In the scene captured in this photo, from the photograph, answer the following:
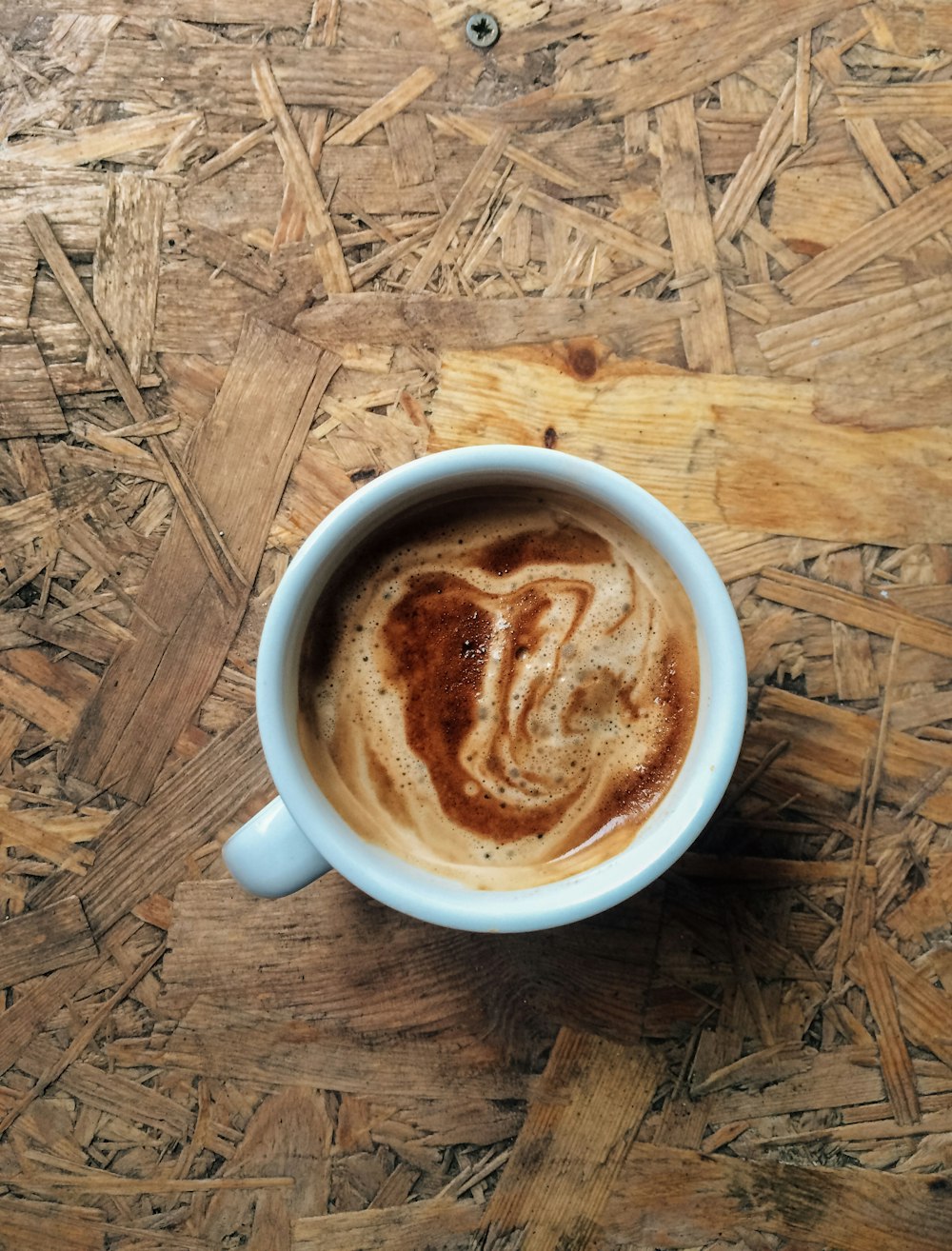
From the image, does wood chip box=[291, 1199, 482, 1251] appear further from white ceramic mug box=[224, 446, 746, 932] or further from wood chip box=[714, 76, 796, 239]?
wood chip box=[714, 76, 796, 239]

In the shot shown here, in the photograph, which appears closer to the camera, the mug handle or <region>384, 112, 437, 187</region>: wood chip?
the mug handle

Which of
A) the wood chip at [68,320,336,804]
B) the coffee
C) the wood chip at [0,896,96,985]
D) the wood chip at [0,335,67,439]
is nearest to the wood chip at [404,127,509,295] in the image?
the wood chip at [68,320,336,804]

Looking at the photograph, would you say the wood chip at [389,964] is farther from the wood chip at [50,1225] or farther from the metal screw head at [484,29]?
the metal screw head at [484,29]

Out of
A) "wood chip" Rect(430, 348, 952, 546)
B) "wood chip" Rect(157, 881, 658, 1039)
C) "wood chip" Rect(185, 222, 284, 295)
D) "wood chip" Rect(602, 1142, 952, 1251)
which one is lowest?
"wood chip" Rect(602, 1142, 952, 1251)

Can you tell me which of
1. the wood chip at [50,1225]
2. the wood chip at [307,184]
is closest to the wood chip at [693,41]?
the wood chip at [307,184]

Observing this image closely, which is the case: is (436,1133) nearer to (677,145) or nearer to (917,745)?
(917,745)

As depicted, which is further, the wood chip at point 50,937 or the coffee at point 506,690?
the wood chip at point 50,937
